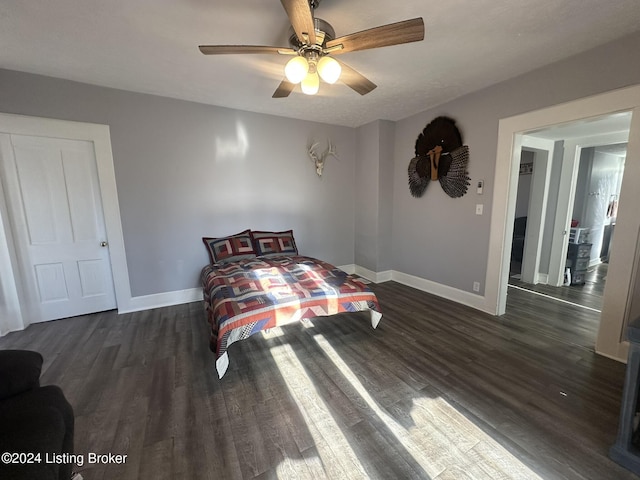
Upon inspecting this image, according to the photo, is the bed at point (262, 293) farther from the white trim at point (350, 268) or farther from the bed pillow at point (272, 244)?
the white trim at point (350, 268)

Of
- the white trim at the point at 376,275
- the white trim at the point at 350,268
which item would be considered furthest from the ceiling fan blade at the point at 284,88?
the white trim at the point at 350,268

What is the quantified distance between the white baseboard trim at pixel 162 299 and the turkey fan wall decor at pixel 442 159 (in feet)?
11.3

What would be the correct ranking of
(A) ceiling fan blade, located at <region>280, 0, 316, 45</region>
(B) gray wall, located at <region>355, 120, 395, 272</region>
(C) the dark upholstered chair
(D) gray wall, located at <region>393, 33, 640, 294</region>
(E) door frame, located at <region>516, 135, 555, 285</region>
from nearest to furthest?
(C) the dark upholstered chair, (A) ceiling fan blade, located at <region>280, 0, 316, 45</region>, (D) gray wall, located at <region>393, 33, 640, 294</region>, (E) door frame, located at <region>516, 135, 555, 285</region>, (B) gray wall, located at <region>355, 120, 395, 272</region>

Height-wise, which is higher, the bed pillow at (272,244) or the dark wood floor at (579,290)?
the bed pillow at (272,244)

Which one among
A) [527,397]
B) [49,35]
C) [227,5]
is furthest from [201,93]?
[527,397]

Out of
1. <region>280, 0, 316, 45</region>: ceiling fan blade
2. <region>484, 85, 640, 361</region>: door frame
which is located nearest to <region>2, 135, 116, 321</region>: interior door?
<region>280, 0, 316, 45</region>: ceiling fan blade

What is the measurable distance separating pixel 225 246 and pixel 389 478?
2.93 meters

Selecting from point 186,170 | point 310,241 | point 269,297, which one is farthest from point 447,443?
point 186,170

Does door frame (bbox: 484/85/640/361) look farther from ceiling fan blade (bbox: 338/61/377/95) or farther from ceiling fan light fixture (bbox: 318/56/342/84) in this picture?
ceiling fan light fixture (bbox: 318/56/342/84)

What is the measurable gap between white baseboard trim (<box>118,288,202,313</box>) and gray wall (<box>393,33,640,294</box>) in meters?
3.09

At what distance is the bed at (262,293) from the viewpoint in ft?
6.72

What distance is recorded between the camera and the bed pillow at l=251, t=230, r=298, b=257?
3654mm

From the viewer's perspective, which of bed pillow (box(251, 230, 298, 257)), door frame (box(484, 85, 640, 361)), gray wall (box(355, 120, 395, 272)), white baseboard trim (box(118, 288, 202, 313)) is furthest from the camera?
gray wall (box(355, 120, 395, 272))

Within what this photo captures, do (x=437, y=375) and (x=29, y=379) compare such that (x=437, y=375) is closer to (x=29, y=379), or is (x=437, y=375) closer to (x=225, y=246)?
(x=29, y=379)
